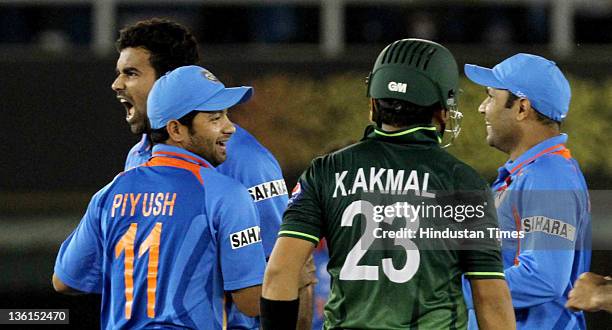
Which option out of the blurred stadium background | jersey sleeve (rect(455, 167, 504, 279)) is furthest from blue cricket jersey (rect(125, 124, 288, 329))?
the blurred stadium background

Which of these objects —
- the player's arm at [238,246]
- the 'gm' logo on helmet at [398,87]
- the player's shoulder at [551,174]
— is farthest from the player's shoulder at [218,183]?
the player's shoulder at [551,174]

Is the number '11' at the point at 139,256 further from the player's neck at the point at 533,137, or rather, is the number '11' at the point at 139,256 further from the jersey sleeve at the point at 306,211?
the player's neck at the point at 533,137

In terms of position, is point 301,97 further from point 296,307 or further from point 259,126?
point 296,307

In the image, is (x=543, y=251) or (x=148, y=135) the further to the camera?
(x=148, y=135)

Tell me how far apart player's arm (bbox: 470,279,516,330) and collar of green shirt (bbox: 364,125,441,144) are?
0.45 meters

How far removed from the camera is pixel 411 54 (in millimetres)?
3572

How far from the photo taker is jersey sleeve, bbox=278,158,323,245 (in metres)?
3.35

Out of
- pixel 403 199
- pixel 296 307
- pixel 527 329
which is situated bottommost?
pixel 527 329

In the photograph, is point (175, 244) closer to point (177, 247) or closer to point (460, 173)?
point (177, 247)

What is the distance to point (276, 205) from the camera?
4.61 meters

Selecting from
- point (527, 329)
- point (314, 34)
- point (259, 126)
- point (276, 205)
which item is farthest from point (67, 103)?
point (527, 329)

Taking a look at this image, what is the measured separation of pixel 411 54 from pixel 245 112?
22.2ft

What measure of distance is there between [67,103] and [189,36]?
5.09 metres

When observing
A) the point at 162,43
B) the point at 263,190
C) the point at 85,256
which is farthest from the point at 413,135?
the point at 162,43
